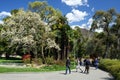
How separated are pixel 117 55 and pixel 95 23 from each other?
9.04 meters

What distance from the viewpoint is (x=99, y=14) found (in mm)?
61562

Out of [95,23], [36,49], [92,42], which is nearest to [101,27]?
[95,23]

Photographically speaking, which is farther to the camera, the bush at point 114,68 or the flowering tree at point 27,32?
the flowering tree at point 27,32

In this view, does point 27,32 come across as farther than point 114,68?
Yes

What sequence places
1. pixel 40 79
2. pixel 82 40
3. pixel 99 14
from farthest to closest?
pixel 82 40 < pixel 99 14 < pixel 40 79

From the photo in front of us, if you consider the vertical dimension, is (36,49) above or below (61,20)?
below

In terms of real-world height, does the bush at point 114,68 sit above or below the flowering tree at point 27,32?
below

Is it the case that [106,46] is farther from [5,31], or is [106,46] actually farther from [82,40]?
[82,40]

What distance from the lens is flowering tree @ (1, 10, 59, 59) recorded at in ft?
173

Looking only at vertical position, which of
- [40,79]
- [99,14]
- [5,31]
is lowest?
[40,79]

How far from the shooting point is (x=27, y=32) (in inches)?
2095

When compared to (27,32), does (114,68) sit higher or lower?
lower

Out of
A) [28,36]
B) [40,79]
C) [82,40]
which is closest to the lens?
[40,79]

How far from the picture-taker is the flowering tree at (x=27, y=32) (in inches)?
2079
